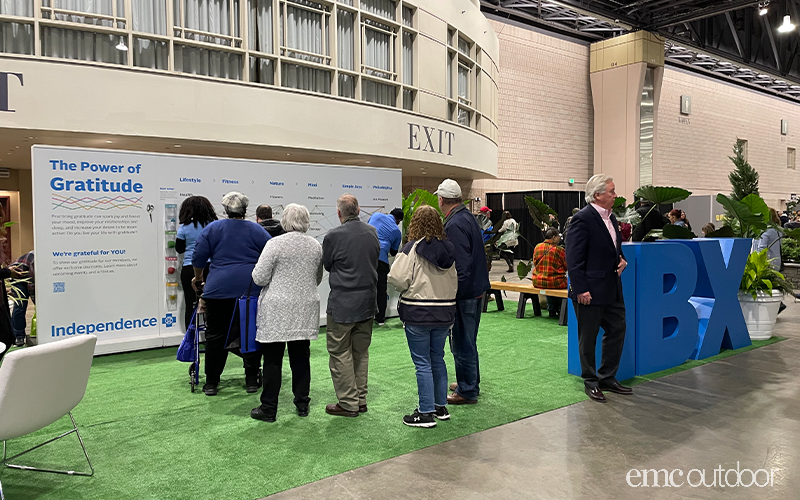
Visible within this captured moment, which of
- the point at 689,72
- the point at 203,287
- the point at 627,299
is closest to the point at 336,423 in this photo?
the point at 203,287

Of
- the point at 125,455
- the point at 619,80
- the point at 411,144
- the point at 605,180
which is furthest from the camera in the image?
the point at 619,80

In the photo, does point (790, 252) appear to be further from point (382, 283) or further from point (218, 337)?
point (218, 337)

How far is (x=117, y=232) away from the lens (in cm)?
614

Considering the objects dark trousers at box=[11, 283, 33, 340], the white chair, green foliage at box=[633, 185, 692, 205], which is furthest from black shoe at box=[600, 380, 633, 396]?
dark trousers at box=[11, 283, 33, 340]

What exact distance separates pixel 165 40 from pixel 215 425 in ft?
22.8

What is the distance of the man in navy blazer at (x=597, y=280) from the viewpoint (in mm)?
4480

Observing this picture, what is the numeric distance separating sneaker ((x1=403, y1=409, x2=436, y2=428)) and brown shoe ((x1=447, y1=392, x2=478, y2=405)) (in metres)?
0.49

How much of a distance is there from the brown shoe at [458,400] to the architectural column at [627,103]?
17.1 metres

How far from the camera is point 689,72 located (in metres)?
23.9

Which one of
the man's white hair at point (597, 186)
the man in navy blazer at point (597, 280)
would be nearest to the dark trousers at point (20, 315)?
the man in navy blazer at point (597, 280)

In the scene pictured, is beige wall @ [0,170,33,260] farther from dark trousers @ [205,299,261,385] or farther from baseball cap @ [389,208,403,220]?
dark trousers @ [205,299,261,385]

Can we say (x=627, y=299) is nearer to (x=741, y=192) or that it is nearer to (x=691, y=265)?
(x=691, y=265)

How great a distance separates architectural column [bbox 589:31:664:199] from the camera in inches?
770

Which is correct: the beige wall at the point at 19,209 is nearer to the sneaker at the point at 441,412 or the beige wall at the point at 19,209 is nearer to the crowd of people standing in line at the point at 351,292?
the crowd of people standing in line at the point at 351,292
